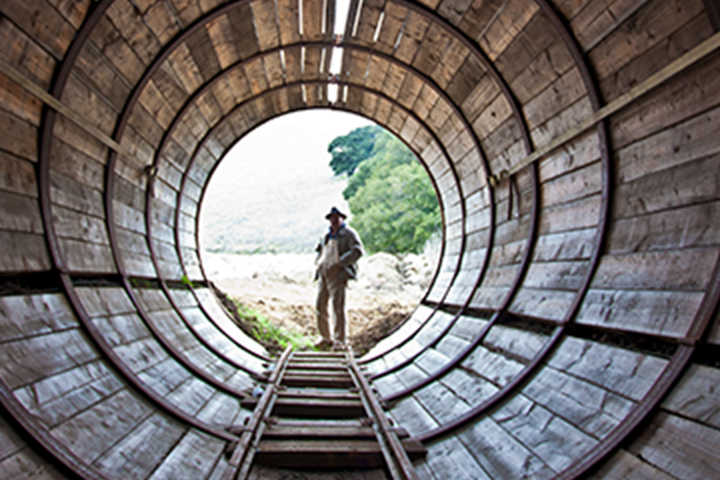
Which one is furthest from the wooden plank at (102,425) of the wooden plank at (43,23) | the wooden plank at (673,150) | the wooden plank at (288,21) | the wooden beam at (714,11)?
the wooden plank at (288,21)

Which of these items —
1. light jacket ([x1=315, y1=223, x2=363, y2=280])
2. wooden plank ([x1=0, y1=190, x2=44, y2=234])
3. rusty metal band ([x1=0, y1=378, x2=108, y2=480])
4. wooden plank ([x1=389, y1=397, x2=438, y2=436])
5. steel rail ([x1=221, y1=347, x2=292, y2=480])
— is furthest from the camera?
light jacket ([x1=315, y1=223, x2=363, y2=280])

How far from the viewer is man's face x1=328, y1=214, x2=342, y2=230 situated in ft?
21.3

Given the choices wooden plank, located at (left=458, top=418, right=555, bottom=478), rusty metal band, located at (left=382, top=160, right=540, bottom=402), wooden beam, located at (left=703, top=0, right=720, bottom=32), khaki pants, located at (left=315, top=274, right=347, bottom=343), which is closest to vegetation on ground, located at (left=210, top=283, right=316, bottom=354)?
khaki pants, located at (left=315, top=274, right=347, bottom=343)

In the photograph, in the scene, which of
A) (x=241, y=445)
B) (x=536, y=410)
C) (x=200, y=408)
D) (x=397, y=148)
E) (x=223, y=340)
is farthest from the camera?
(x=397, y=148)

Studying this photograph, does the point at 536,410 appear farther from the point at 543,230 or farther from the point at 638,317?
the point at 543,230

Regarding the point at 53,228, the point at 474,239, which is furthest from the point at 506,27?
the point at 53,228

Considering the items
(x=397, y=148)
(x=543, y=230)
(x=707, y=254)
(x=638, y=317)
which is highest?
(x=397, y=148)

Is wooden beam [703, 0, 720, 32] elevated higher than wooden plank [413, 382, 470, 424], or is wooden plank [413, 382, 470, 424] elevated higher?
wooden beam [703, 0, 720, 32]

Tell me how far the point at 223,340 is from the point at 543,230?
12.0 feet

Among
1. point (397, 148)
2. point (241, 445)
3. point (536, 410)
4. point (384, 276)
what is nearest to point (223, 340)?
point (241, 445)

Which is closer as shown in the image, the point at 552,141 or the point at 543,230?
the point at 552,141

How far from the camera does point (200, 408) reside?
299 cm

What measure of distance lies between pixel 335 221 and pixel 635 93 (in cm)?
464

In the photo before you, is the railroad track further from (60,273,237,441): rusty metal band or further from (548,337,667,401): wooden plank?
(548,337,667,401): wooden plank
